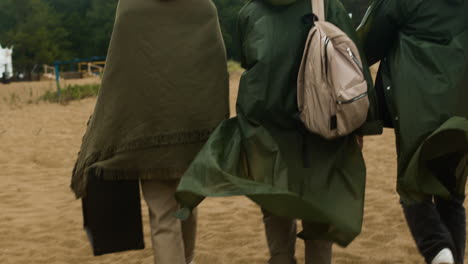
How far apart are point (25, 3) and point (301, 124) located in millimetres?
55475

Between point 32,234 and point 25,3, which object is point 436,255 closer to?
point 32,234

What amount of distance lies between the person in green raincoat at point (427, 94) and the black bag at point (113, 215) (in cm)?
135

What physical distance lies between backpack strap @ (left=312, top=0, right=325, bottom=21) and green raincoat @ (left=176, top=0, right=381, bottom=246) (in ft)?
0.09

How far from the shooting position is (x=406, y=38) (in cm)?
269

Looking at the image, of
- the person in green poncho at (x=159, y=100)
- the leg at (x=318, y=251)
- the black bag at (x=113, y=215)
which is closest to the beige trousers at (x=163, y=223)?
the person in green poncho at (x=159, y=100)

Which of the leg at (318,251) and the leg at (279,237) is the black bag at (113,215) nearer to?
the leg at (279,237)

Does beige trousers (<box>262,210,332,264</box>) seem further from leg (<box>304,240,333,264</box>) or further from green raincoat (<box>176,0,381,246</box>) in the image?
green raincoat (<box>176,0,381,246</box>)

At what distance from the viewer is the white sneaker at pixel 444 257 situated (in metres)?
2.76

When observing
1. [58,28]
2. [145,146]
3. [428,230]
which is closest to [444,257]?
[428,230]

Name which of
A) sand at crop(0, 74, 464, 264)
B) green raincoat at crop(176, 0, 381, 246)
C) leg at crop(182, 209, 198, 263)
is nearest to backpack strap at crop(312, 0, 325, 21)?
green raincoat at crop(176, 0, 381, 246)

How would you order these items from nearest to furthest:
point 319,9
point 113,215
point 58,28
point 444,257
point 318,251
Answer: point 319,9 → point 444,257 → point 318,251 → point 113,215 → point 58,28

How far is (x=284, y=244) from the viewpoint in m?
2.87

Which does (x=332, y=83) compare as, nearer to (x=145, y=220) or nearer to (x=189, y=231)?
(x=189, y=231)

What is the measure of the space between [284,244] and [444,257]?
0.69 meters
